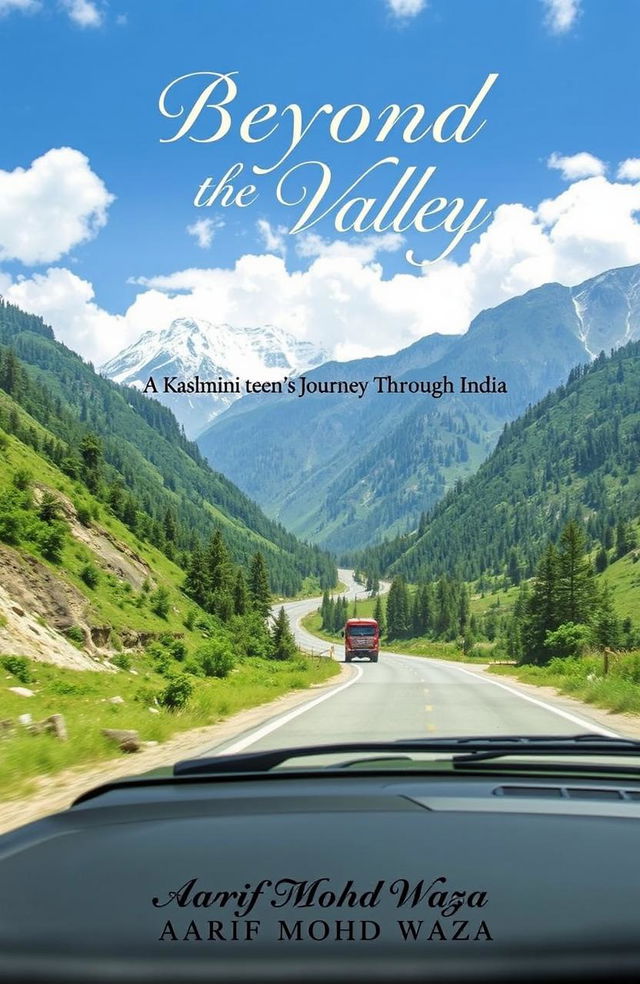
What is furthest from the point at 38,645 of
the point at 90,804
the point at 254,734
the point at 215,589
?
the point at 215,589

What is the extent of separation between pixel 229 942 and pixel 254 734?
45.2 feet

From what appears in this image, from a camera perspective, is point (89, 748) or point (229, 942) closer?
point (229, 942)

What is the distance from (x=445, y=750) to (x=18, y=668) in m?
22.8

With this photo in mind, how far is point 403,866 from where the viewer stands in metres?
2.18

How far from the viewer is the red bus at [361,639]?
257 ft

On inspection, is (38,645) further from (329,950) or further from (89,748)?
(329,950)

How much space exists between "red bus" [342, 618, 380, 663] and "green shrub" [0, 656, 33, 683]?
180 feet

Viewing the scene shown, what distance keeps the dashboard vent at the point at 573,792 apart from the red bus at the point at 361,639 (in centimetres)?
7649

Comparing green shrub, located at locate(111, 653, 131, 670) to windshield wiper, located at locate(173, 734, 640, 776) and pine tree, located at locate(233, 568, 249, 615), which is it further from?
pine tree, located at locate(233, 568, 249, 615)

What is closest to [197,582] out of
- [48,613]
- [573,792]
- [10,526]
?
[10,526]

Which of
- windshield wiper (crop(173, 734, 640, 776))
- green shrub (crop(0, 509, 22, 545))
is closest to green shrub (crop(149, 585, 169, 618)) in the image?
green shrub (crop(0, 509, 22, 545))

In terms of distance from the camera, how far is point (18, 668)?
24.4 meters

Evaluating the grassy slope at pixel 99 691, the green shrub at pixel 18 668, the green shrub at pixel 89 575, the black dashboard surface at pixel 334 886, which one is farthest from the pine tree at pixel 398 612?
the black dashboard surface at pixel 334 886

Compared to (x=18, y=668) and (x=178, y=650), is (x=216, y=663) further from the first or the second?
(x=18, y=668)
